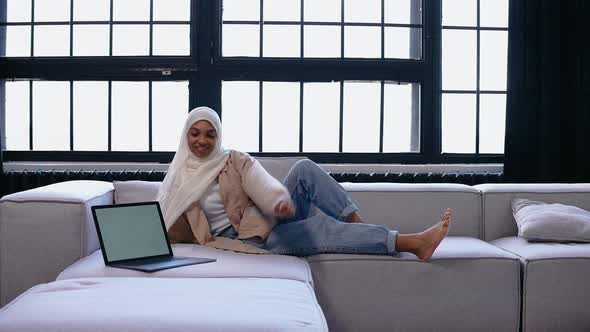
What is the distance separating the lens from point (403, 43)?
4348 mm

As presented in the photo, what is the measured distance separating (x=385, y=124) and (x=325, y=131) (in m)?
0.38

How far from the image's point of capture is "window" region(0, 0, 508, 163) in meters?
4.22

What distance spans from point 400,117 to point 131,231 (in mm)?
2313

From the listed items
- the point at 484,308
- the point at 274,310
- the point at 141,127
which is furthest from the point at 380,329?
the point at 141,127

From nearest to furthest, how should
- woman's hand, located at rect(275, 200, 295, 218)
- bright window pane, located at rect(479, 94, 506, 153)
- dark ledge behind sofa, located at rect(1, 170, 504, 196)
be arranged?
woman's hand, located at rect(275, 200, 295, 218), dark ledge behind sofa, located at rect(1, 170, 504, 196), bright window pane, located at rect(479, 94, 506, 153)

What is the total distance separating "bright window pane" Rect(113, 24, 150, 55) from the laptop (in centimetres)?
192

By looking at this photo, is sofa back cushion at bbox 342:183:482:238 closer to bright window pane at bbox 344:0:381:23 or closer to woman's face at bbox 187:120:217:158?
woman's face at bbox 187:120:217:158

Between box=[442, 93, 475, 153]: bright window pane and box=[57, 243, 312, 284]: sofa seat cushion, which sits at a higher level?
box=[442, 93, 475, 153]: bright window pane

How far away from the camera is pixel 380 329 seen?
8.71ft

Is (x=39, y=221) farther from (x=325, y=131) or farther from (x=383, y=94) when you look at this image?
(x=383, y=94)

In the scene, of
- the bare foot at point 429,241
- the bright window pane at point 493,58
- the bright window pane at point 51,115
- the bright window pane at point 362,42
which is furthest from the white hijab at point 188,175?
the bright window pane at point 493,58

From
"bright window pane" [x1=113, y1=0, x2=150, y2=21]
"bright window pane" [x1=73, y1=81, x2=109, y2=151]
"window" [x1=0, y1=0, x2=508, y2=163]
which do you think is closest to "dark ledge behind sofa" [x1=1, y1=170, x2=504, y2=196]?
"window" [x1=0, y1=0, x2=508, y2=163]

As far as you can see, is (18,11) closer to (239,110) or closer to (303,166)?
(239,110)

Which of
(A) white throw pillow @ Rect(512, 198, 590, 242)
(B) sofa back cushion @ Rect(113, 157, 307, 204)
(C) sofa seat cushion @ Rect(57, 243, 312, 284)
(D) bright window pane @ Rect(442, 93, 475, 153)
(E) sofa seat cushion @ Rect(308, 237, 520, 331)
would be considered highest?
(D) bright window pane @ Rect(442, 93, 475, 153)
